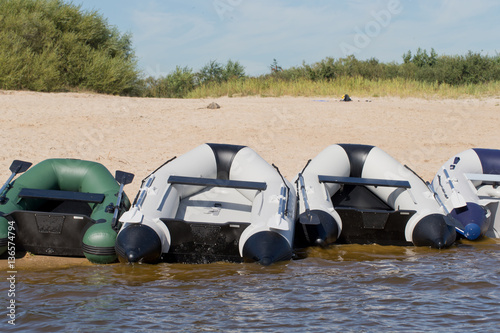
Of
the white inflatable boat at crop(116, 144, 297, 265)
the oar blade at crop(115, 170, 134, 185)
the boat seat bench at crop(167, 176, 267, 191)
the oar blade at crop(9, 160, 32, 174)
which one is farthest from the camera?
the oar blade at crop(9, 160, 32, 174)

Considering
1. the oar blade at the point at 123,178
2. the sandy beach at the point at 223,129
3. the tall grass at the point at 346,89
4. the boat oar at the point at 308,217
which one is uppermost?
the tall grass at the point at 346,89

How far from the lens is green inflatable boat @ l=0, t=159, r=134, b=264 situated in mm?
5430

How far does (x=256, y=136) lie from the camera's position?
1102 centimetres

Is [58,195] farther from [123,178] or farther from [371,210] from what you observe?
[371,210]

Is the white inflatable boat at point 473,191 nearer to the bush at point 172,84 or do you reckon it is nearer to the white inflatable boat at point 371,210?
the white inflatable boat at point 371,210

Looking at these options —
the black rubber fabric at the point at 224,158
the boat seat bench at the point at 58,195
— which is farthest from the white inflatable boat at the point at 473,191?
the boat seat bench at the point at 58,195

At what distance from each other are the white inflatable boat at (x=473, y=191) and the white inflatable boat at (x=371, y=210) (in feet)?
1.32

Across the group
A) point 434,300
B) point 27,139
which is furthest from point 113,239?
point 27,139

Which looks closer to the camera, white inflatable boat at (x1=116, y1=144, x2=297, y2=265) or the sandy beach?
white inflatable boat at (x1=116, y1=144, x2=297, y2=265)

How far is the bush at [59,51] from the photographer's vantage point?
15.1m

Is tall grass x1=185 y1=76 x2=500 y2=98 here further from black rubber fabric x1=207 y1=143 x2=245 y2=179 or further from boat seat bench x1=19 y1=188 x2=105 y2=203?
boat seat bench x1=19 y1=188 x2=105 y2=203

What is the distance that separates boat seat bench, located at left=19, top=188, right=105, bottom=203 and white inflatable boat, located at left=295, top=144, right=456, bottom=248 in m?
2.07

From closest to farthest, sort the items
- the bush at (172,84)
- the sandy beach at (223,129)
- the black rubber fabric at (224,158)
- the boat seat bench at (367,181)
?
1. the boat seat bench at (367,181)
2. the black rubber fabric at (224,158)
3. the sandy beach at (223,129)
4. the bush at (172,84)
